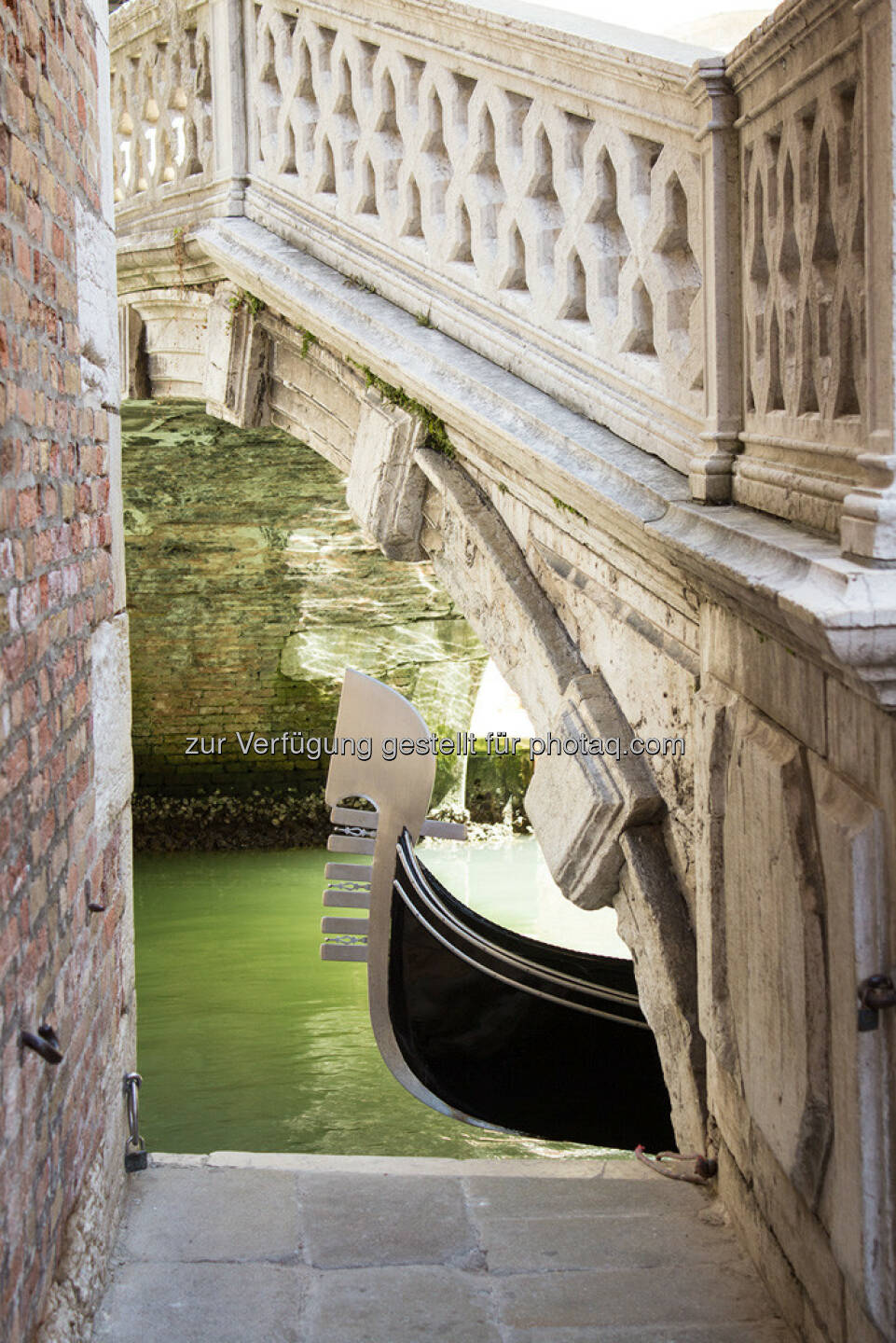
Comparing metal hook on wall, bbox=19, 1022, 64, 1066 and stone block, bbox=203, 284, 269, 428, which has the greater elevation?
stone block, bbox=203, 284, 269, 428

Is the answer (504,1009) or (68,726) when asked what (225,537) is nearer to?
(504,1009)

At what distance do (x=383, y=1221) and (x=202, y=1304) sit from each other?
42cm

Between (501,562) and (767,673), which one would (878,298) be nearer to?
(767,673)

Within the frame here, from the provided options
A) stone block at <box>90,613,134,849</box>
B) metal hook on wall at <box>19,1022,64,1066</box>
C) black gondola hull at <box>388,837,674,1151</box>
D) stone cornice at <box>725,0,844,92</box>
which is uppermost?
stone cornice at <box>725,0,844,92</box>

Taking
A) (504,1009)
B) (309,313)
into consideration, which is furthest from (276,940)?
(309,313)

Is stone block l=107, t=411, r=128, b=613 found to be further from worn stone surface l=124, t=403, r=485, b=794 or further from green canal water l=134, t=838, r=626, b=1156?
worn stone surface l=124, t=403, r=485, b=794

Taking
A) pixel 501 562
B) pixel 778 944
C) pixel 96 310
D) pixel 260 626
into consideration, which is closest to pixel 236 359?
pixel 501 562

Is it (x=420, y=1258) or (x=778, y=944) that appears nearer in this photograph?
(x=778, y=944)

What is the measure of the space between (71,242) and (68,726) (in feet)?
2.60

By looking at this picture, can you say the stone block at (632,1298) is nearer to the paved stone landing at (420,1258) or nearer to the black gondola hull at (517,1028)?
the paved stone landing at (420,1258)

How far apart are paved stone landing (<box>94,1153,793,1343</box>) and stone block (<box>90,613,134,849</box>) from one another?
0.74m

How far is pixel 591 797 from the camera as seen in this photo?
2.87 m

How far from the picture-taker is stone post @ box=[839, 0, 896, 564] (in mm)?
1632

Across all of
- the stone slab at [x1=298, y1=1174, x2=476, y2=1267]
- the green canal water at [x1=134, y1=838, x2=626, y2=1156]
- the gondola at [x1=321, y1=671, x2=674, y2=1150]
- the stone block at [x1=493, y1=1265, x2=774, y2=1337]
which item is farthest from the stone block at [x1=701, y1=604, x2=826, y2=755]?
the green canal water at [x1=134, y1=838, x2=626, y2=1156]
